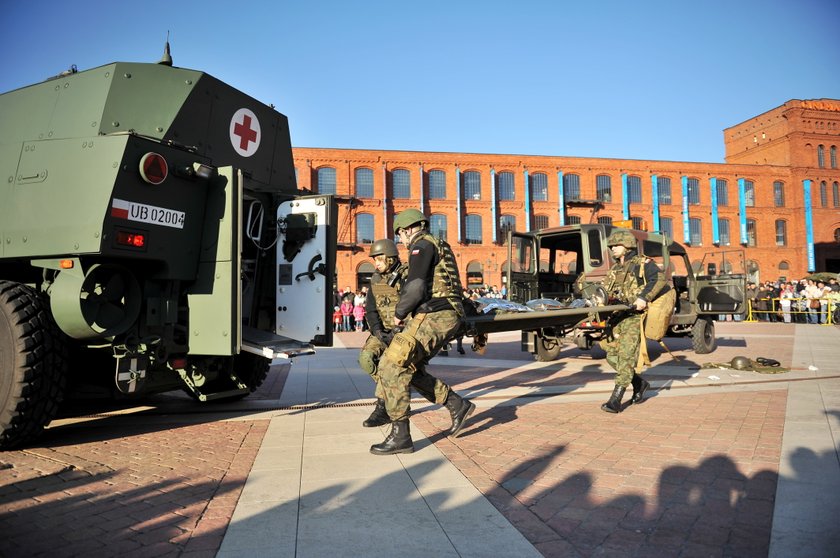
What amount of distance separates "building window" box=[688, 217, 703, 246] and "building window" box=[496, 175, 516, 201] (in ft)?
49.8

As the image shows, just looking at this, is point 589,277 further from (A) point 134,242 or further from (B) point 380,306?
(A) point 134,242

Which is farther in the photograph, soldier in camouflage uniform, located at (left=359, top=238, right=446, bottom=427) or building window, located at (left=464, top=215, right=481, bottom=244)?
building window, located at (left=464, top=215, right=481, bottom=244)

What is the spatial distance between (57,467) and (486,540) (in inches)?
122

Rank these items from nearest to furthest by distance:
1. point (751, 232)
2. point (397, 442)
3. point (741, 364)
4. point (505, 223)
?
point (397, 442) → point (741, 364) → point (505, 223) → point (751, 232)

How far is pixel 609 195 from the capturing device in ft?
149

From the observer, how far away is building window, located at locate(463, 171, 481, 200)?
1703 inches

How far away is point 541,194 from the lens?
44375 millimetres

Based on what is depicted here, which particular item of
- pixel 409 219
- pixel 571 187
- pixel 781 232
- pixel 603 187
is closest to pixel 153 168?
pixel 409 219

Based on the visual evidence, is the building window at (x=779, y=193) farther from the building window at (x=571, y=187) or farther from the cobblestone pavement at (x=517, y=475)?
the cobblestone pavement at (x=517, y=475)

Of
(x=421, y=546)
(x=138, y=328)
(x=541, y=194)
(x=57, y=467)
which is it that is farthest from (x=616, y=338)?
(x=541, y=194)

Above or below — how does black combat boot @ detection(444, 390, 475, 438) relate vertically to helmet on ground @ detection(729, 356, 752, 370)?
above

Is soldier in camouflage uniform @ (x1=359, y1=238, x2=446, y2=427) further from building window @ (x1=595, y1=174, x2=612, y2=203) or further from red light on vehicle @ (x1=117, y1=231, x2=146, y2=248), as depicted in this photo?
building window @ (x1=595, y1=174, x2=612, y2=203)

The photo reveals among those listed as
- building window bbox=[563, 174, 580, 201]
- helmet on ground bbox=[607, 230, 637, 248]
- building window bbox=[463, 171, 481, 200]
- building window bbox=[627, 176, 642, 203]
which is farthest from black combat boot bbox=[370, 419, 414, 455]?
building window bbox=[627, 176, 642, 203]

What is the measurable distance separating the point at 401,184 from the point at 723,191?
27.3m
